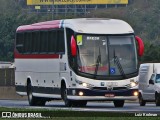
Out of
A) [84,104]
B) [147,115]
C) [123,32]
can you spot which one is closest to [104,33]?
[123,32]

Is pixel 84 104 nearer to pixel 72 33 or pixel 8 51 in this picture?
pixel 72 33

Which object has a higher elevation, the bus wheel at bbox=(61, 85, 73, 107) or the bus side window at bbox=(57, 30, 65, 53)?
the bus side window at bbox=(57, 30, 65, 53)

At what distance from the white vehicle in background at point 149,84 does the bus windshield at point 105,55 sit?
5.81m

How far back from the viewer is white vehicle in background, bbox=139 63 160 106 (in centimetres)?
4753

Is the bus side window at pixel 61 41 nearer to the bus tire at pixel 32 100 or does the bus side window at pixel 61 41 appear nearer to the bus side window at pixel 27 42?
the bus side window at pixel 27 42

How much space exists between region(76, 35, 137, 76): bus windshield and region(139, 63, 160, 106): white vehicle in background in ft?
19.1

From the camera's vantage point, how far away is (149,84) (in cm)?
4866

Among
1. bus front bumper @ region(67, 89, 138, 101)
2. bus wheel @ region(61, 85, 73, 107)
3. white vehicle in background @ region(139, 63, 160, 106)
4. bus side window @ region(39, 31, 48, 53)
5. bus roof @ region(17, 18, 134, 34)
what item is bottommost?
white vehicle in background @ region(139, 63, 160, 106)

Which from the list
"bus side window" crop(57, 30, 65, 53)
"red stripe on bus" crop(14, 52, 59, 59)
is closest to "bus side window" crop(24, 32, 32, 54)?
"red stripe on bus" crop(14, 52, 59, 59)

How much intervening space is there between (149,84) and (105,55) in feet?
29.6

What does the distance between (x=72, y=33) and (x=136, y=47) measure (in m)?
2.48

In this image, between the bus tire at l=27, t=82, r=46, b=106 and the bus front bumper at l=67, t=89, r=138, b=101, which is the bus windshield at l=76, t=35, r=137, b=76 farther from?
the bus tire at l=27, t=82, r=46, b=106

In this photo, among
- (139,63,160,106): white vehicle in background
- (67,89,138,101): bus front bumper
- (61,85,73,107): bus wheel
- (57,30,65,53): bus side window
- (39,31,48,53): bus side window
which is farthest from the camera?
(139,63,160,106): white vehicle in background

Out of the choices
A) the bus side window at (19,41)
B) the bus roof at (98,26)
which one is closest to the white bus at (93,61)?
the bus roof at (98,26)
